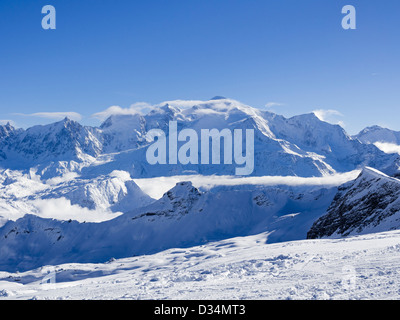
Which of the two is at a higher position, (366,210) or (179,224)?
(366,210)

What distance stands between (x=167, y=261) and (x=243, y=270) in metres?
80.3

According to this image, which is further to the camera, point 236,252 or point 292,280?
point 236,252

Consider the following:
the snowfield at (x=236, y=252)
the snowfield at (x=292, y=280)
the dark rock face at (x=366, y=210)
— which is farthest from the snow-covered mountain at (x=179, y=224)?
the snowfield at (x=292, y=280)

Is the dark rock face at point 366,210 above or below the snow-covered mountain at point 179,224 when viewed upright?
above

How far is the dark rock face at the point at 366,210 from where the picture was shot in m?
58.9

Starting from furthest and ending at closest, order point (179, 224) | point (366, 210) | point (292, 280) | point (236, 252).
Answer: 1. point (179, 224)
2. point (366, 210)
3. point (236, 252)
4. point (292, 280)

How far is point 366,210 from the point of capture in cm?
6638

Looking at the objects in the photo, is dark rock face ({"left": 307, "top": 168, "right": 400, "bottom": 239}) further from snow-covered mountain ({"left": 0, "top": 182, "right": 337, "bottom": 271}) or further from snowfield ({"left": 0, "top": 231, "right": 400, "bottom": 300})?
snow-covered mountain ({"left": 0, "top": 182, "right": 337, "bottom": 271})

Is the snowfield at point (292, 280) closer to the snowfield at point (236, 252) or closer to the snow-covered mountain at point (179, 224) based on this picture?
the snowfield at point (236, 252)

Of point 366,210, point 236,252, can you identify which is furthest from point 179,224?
point 236,252

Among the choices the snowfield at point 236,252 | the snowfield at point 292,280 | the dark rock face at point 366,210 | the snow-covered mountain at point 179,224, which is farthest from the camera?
the snow-covered mountain at point 179,224

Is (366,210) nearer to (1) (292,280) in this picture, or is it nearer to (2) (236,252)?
(2) (236,252)

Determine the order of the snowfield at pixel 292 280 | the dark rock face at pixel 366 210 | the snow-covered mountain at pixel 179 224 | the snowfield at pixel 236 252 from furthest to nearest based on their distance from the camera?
1. the snow-covered mountain at pixel 179 224
2. the dark rock face at pixel 366 210
3. the snowfield at pixel 236 252
4. the snowfield at pixel 292 280
